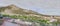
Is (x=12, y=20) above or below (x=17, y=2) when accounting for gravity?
below

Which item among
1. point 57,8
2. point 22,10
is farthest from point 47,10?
point 22,10

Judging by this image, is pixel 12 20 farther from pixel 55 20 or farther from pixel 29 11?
pixel 55 20

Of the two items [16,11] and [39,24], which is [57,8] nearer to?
[39,24]

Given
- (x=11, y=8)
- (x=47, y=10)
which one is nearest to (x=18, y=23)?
(x=11, y=8)

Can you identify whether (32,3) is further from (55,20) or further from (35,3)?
(55,20)

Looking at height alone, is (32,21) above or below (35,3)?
below

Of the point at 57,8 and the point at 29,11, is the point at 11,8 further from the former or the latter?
the point at 57,8

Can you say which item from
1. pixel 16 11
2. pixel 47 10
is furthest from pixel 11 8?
pixel 47 10
